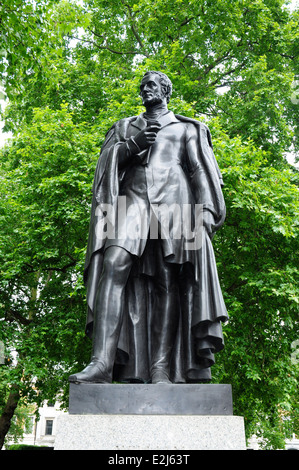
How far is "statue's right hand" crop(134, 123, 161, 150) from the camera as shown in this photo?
4.39 metres

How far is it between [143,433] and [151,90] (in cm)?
301

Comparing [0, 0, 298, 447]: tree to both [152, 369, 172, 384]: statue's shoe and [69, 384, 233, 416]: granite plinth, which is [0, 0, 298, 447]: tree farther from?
[69, 384, 233, 416]: granite plinth

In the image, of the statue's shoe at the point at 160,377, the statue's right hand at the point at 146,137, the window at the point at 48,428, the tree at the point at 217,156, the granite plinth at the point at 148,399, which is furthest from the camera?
the window at the point at 48,428

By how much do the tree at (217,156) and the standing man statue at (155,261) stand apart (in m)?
6.21

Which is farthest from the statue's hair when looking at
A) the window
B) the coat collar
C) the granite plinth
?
the window

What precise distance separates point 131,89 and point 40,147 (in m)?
→ 2.86

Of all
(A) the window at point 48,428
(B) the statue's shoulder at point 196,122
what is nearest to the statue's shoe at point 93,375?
(B) the statue's shoulder at point 196,122

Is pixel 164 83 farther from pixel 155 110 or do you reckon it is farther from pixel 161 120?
pixel 161 120

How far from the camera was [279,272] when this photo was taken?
34.9 ft

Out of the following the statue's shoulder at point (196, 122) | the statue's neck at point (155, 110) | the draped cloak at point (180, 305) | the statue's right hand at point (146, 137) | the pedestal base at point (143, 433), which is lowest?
the pedestal base at point (143, 433)

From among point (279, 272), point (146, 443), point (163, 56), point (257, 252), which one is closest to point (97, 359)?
point (146, 443)

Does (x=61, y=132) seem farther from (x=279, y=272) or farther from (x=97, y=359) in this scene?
(x=97, y=359)

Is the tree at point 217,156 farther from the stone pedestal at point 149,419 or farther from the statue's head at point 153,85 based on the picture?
the stone pedestal at point 149,419

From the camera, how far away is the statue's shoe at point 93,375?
342 cm
